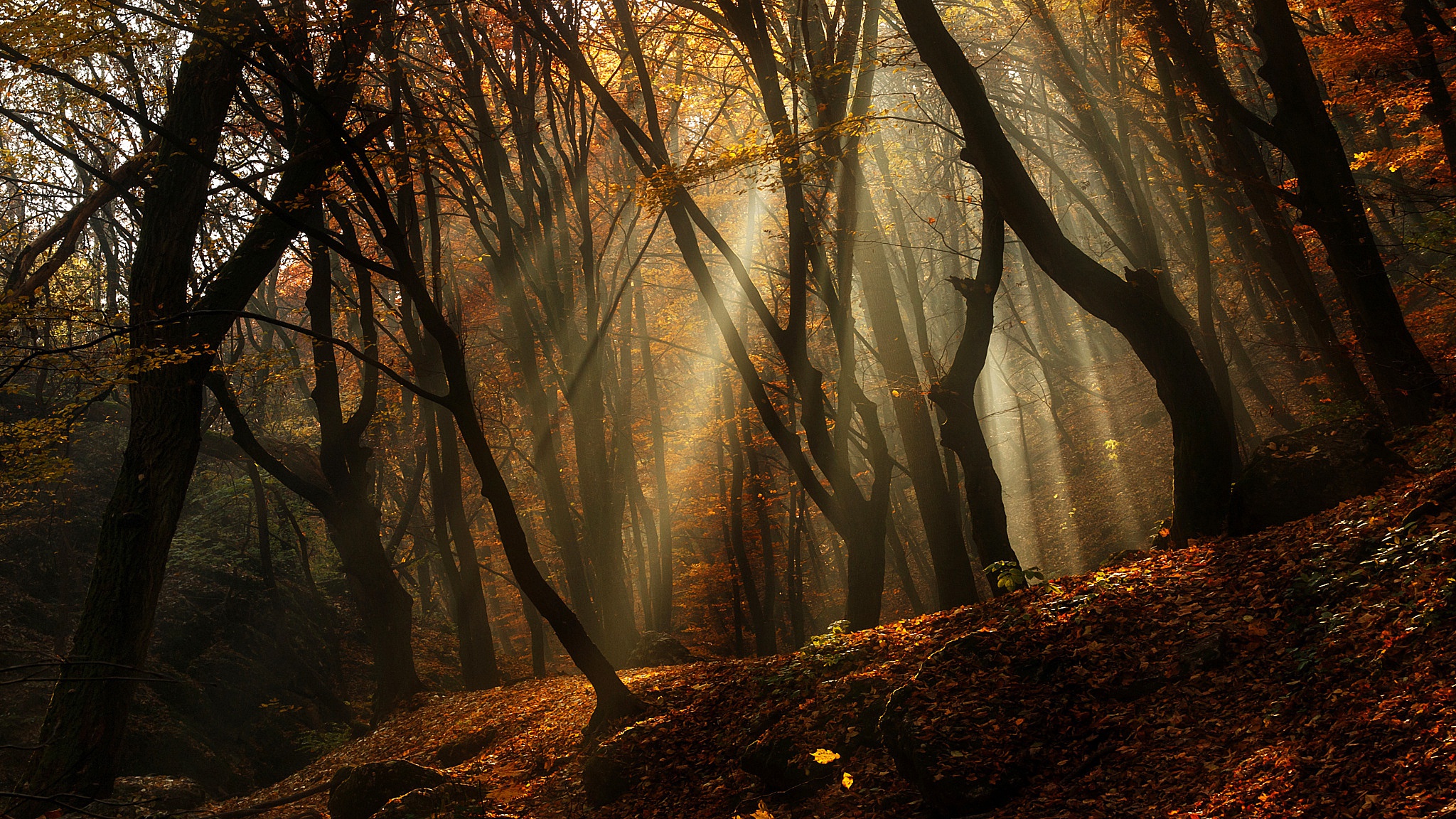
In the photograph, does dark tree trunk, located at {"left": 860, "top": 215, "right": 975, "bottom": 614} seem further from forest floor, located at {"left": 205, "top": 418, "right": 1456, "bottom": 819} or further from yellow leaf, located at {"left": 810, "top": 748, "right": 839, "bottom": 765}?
yellow leaf, located at {"left": 810, "top": 748, "right": 839, "bottom": 765}

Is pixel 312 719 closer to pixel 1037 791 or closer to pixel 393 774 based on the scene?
pixel 393 774

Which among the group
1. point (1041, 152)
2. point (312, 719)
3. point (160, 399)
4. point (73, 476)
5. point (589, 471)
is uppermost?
point (1041, 152)

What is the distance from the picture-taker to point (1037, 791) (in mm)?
4531

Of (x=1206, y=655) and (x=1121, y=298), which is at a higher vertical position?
(x=1121, y=298)

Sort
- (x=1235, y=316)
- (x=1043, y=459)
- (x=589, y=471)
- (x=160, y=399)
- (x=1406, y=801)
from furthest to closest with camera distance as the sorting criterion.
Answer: (x=1043, y=459), (x=1235, y=316), (x=589, y=471), (x=160, y=399), (x=1406, y=801)

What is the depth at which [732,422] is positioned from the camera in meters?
17.3

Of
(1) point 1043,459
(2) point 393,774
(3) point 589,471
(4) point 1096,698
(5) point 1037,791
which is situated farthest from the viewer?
(1) point 1043,459

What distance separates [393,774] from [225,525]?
1704 centimetres

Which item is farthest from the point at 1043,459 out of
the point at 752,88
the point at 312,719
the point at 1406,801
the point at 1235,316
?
the point at 1406,801

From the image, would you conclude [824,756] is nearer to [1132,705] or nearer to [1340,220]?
[1132,705]

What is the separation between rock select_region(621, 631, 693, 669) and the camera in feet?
45.4

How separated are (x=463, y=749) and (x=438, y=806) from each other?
9.30 feet

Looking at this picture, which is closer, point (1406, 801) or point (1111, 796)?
point (1406, 801)

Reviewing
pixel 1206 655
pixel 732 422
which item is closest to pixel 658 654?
pixel 732 422
